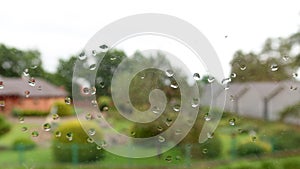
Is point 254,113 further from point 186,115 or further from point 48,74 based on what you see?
point 48,74

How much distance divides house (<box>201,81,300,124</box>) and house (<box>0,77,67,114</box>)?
13.0 inches

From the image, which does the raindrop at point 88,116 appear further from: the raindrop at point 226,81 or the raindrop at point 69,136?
the raindrop at point 226,81

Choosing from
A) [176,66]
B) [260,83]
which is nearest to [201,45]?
[176,66]

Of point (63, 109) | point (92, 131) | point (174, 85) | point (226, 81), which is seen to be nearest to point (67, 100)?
point (63, 109)

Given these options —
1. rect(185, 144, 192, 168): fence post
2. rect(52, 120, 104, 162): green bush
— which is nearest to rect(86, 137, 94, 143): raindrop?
rect(52, 120, 104, 162): green bush

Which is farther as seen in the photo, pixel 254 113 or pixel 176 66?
pixel 254 113

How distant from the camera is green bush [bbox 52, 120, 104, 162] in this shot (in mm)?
863

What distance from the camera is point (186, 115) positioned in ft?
2.87

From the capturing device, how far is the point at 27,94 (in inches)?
29.3

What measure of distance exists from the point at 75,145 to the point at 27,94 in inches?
9.5

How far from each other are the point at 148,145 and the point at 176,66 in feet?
0.71

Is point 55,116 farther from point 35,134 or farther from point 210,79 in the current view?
point 210,79

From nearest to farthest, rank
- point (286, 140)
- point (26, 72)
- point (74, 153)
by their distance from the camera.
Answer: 1. point (26, 72)
2. point (74, 153)
3. point (286, 140)

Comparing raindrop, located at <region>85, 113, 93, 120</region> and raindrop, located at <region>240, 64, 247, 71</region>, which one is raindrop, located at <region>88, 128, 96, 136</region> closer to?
raindrop, located at <region>85, 113, 93, 120</region>
